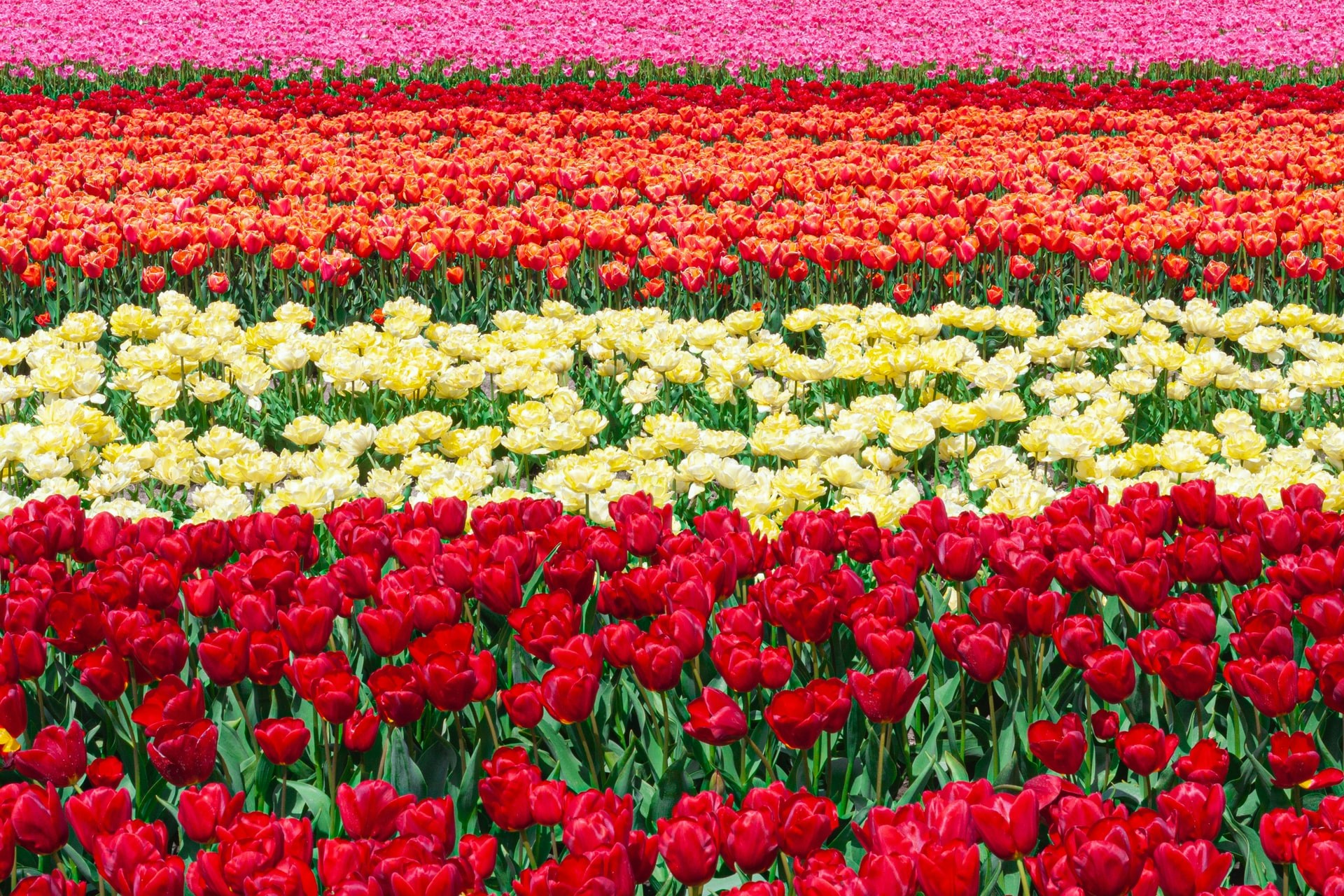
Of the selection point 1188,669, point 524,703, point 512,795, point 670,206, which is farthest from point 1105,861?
point 670,206

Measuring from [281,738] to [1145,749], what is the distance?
1.28 m

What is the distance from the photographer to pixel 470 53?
18.1 meters

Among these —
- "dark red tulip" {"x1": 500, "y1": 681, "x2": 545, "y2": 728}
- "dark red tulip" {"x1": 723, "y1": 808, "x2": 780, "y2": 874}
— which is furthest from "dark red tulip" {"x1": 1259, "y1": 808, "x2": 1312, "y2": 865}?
"dark red tulip" {"x1": 500, "y1": 681, "x2": 545, "y2": 728}

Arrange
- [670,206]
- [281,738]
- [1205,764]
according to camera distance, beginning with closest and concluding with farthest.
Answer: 1. [1205,764]
2. [281,738]
3. [670,206]

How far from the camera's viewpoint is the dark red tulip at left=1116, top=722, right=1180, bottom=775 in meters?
2.00

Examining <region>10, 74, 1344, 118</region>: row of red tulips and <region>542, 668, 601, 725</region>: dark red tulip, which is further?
<region>10, 74, 1344, 118</region>: row of red tulips

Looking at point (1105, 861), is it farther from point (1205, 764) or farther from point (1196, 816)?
point (1205, 764)

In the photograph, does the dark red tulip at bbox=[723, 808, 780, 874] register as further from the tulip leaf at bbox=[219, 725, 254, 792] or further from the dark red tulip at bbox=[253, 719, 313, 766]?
the tulip leaf at bbox=[219, 725, 254, 792]

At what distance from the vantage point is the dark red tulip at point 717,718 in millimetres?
2031

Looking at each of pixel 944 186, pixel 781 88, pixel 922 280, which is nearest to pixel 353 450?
pixel 922 280

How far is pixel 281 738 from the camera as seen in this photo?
207 cm

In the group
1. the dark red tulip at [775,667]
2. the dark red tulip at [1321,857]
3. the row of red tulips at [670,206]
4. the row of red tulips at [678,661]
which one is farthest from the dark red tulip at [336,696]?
the row of red tulips at [670,206]

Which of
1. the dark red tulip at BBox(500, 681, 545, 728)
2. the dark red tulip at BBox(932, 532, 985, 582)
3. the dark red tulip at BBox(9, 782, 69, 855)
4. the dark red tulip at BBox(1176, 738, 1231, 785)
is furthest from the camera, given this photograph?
the dark red tulip at BBox(932, 532, 985, 582)

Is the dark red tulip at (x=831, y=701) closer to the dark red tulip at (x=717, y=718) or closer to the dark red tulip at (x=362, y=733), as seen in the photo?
the dark red tulip at (x=717, y=718)
